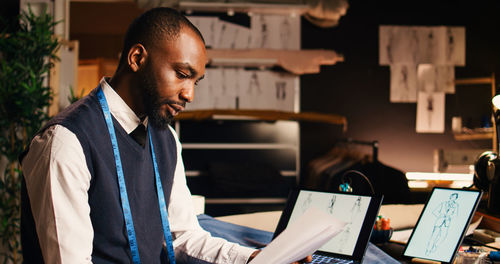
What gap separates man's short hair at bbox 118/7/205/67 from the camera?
52.4 inches

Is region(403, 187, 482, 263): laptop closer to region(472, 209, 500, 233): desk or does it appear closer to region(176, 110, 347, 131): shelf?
region(472, 209, 500, 233): desk

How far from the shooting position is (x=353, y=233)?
1.56 meters

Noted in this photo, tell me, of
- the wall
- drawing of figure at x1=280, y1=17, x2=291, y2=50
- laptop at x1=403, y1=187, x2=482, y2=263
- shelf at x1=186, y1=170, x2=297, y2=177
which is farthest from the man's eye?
the wall

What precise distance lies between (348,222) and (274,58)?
3195 mm

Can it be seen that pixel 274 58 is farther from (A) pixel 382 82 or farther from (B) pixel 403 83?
(B) pixel 403 83

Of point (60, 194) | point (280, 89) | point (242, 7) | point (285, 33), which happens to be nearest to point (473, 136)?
point (280, 89)

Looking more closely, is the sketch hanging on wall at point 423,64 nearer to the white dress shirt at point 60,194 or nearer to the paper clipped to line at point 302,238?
the paper clipped to line at point 302,238

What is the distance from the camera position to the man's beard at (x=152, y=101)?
134cm

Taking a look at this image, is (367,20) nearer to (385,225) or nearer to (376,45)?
(376,45)

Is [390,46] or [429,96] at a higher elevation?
[390,46]

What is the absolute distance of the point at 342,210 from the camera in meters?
1.65

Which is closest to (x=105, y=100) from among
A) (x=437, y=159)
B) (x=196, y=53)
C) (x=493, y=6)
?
(x=196, y=53)

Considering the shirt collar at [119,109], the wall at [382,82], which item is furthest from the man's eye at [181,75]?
the wall at [382,82]

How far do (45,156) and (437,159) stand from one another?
4.34 metres
